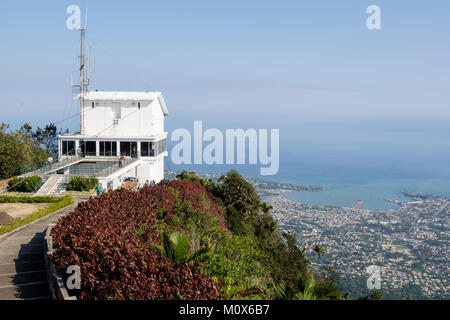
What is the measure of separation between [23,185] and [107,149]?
12044 millimetres

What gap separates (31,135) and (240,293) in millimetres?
52236

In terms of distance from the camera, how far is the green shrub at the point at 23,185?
91.3ft

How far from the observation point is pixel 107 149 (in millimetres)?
39500

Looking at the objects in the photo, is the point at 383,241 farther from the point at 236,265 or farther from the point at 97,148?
the point at 236,265

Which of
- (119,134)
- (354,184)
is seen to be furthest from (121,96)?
(354,184)

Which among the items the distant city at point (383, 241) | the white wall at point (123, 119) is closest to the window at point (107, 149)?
→ the white wall at point (123, 119)

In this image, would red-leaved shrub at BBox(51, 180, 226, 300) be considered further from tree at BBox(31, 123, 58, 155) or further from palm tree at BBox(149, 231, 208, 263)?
tree at BBox(31, 123, 58, 155)

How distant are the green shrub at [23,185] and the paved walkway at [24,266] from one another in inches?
382

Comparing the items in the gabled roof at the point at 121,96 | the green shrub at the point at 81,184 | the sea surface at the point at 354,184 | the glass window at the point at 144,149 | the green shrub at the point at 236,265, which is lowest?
the sea surface at the point at 354,184

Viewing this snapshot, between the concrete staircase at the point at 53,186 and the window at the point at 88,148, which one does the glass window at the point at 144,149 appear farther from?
the concrete staircase at the point at 53,186

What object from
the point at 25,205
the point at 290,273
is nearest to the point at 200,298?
the point at 290,273

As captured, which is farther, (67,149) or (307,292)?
(67,149)

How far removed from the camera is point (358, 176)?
171m
